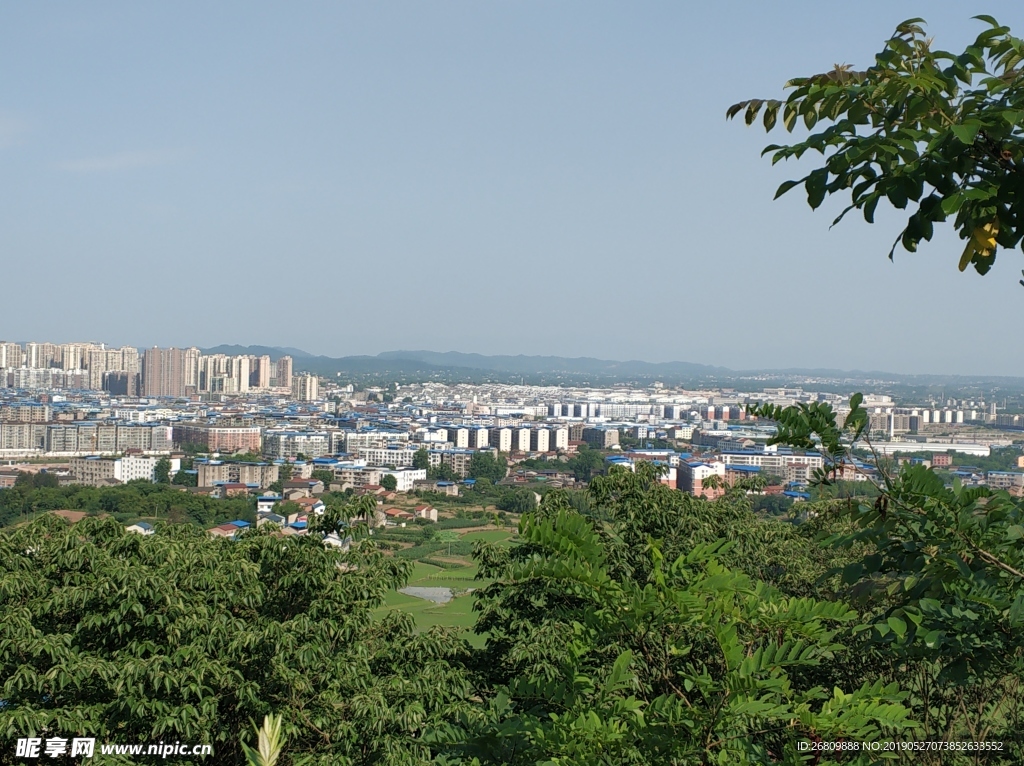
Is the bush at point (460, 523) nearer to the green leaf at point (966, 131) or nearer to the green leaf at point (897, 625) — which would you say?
the green leaf at point (897, 625)

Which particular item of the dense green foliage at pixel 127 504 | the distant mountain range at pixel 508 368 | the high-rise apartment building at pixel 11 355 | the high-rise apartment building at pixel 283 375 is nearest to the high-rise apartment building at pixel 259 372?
the high-rise apartment building at pixel 283 375

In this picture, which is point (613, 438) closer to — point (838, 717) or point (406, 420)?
point (406, 420)

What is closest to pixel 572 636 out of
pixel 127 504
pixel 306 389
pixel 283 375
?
pixel 127 504

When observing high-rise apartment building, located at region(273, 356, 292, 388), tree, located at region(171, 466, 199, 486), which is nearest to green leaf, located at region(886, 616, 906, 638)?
tree, located at region(171, 466, 199, 486)

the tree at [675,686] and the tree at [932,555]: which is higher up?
the tree at [932,555]

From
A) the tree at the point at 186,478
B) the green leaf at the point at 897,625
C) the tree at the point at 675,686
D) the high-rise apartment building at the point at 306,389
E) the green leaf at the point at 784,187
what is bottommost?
the tree at the point at 186,478

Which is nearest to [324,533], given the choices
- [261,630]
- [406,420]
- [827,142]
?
[261,630]

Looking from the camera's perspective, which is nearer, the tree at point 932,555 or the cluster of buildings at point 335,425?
the tree at point 932,555
